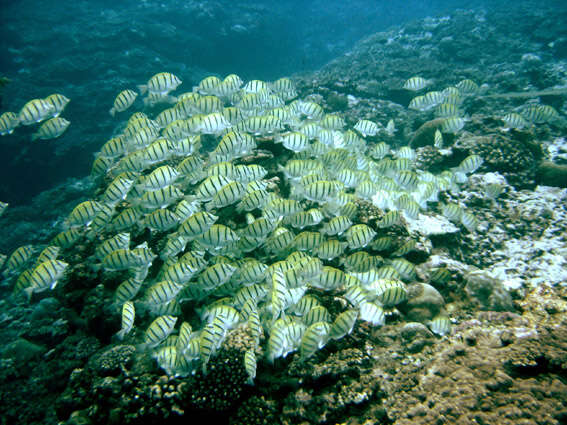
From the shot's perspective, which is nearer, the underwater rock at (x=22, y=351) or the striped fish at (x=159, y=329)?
→ the striped fish at (x=159, y=329)

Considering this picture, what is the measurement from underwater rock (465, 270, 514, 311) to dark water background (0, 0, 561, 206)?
57.2ft

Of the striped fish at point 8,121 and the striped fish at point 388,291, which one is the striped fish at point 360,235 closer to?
the striped fish at point 388,291

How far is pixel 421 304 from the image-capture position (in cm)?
436

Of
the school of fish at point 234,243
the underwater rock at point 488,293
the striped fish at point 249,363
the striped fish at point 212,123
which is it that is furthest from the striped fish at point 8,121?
the underwater rock at point 488,293

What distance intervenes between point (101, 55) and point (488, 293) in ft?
80.8

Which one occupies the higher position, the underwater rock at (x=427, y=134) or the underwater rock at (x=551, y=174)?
the underwater rock at (x=427, y=134)

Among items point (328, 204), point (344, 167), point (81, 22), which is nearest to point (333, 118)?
point (344, 167)

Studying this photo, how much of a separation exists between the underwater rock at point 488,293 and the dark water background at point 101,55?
17.4m

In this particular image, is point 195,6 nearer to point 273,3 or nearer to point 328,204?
point 273,3

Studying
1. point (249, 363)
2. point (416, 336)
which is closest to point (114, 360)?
point (249, 363)

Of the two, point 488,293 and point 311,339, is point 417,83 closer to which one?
point 488,293

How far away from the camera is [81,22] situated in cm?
2150

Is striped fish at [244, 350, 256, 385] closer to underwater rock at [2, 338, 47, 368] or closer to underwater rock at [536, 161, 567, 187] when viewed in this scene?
underwater rock at [2, 338, 47, 368]

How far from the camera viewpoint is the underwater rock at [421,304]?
432 cm
